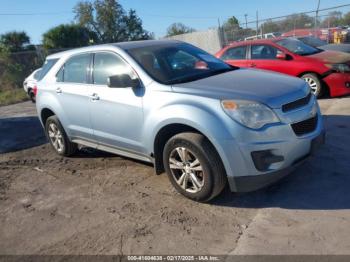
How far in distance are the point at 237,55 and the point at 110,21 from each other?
49.7 metres

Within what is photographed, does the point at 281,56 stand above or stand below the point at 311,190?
above

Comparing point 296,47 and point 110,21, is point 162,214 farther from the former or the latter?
point 110,21

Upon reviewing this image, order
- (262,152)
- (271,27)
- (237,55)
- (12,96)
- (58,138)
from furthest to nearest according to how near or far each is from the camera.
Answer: (271,27) → (12,96) → (237,55) → (58,138) → (262,152)

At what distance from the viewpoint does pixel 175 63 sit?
196 inches

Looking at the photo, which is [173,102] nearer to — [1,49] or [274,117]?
[274,117]

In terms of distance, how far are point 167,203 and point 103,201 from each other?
82cm

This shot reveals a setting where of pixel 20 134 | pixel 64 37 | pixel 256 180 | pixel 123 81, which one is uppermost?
pixel 123 81

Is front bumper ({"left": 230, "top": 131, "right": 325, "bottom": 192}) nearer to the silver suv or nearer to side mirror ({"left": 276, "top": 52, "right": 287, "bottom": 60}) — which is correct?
the silver suv

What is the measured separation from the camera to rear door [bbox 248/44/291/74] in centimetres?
916

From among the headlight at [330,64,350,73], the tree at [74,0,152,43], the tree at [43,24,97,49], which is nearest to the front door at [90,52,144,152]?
the headlight at [330,64,350,73]

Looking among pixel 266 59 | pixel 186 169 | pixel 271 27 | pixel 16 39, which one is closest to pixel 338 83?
pixel 266 59

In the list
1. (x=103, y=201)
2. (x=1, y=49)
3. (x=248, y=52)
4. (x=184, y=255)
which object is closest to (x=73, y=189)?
(x=103, y=201)

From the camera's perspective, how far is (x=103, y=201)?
15.2 ft

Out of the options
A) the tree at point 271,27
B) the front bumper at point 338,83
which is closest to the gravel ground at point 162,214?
the front bumper at point 338,83
